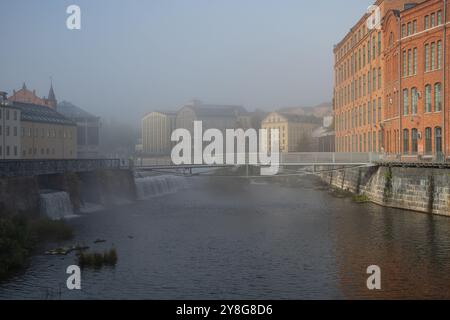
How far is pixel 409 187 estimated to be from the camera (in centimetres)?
4772

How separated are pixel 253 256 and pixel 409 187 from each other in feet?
74.4

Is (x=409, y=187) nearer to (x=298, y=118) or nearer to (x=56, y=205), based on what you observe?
(x=56, y=205)

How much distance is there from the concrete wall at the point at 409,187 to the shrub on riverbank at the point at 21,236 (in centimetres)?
2841

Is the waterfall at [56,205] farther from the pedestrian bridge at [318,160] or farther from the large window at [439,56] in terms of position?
the large window at [439,56]

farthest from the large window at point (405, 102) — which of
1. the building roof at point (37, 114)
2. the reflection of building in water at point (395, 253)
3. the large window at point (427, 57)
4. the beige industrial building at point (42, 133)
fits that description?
the building roof at point (37, 114)

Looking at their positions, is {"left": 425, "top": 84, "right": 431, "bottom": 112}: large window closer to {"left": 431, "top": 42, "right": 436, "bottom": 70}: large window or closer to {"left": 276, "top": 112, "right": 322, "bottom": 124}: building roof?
{"left": 431, "top": 42, "right": 436, "bottom": 70}: large window

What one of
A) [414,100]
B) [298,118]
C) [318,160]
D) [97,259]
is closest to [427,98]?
[414,100]

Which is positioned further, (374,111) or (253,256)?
(374,111)

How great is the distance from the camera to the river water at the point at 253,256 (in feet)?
78.7

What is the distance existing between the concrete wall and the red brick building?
8.46ft

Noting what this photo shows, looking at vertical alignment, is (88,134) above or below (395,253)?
above

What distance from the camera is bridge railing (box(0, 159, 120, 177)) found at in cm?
3884

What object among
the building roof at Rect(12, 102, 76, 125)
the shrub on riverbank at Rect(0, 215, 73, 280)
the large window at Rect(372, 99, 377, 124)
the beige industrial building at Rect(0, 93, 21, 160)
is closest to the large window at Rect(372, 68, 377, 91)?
the large window at Rect(372, 99, 377, 124)

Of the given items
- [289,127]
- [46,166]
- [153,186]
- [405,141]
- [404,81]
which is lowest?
[153,186]
